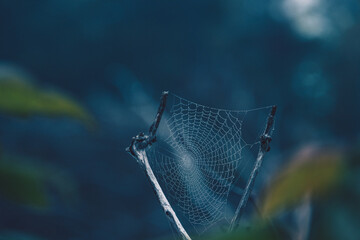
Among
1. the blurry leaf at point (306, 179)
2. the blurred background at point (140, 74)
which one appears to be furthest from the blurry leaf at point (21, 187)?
the blurred background at point (140, 74)

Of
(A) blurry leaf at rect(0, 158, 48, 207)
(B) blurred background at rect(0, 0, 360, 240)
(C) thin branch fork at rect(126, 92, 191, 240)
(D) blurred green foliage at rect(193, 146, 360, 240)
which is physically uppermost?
(B) blurred background at rect(0, 0, 360, 240)

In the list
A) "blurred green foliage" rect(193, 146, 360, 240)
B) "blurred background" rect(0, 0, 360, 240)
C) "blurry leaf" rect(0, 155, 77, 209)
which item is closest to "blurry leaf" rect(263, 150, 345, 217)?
"blurred green foliage" rect(193, 146, 360, 240)

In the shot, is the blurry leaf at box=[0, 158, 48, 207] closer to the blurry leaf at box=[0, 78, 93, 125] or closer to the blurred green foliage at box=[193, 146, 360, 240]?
the blurry leaf at box=[0, 78, 93, 125]

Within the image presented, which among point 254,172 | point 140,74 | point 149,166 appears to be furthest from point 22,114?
point 140,74

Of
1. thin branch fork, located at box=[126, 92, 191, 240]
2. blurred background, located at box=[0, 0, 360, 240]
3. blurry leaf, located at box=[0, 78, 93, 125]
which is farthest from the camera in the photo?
blurred background, located at box=[0, 0, 360, 240]

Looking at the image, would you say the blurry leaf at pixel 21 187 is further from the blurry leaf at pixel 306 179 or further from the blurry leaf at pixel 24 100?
the blurry leaf at pixel 306 179

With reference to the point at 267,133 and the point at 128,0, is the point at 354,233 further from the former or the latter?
the point at 128,0
